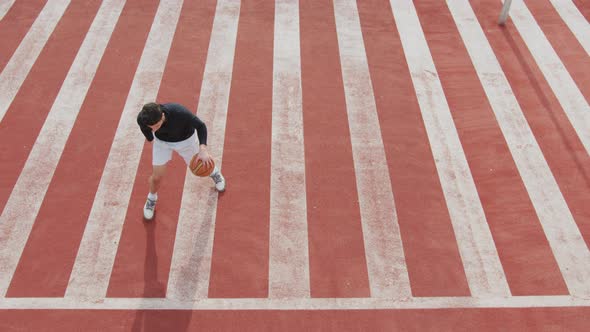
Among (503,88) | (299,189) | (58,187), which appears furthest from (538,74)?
(58,187)

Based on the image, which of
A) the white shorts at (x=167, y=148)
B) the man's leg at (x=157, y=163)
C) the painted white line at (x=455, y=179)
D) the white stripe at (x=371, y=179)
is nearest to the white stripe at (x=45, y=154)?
the man's leg at (x=157, y=163)

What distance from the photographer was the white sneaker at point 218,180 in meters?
7.15

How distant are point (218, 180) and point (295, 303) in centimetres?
223

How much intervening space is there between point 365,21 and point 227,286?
716cm

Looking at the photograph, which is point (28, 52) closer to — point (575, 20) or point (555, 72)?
point (555, 72)

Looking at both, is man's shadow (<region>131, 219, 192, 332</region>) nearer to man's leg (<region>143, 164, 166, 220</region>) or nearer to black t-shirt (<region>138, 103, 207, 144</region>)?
man's leg (<region>143, 164, 166, 220</region>)

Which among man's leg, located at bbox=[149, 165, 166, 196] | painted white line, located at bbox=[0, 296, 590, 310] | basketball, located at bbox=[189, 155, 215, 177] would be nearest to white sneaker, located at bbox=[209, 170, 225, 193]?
basketball, located at bbox=[189, 155, 215, 177]

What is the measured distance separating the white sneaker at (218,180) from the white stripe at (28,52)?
432cm

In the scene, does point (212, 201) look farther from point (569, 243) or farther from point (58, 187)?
point (569, 243)

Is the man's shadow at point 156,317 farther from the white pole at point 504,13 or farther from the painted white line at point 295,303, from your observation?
the white pole at point 504,13

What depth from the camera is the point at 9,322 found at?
5891mm

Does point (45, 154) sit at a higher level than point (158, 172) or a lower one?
lower

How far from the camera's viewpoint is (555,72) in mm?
9516

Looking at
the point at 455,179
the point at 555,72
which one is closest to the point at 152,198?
the point at 455,179
